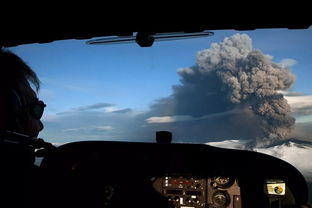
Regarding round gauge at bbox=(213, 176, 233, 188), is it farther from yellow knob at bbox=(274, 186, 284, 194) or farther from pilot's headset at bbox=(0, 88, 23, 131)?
pilot's headset at bbox=(0, 88, 23, 131)

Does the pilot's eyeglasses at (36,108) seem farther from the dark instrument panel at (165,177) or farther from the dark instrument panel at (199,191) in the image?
the dark instrument panel at (199,191)

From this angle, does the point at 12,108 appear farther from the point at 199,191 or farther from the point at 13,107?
the point at 199,191

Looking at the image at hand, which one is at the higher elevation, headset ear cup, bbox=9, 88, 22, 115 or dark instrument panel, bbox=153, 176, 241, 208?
headset ear cup, bbox=9, 88, 22, 115

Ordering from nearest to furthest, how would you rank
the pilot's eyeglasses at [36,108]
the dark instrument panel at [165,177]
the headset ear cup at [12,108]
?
the headset ear cup at [12,108] → the pilot's eyeglasses at [36,108] → the dark instrument panel at [165,177]

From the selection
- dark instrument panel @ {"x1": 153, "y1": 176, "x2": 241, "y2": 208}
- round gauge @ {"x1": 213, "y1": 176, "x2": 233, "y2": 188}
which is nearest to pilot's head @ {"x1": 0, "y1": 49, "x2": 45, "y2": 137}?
dark instrument panel @ {"x1": 153, "y1": 176, "x2": 241, "y2": 208}

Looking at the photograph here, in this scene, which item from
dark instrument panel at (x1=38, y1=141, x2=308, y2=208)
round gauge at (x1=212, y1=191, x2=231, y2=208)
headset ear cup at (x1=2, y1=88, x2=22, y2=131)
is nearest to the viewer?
headset ear cup at (x1=2, y1=88, x2=22, y2=131)

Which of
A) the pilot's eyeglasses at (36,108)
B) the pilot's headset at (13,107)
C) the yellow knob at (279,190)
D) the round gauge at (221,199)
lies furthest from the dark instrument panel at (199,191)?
the pilot's headset at (13,107)

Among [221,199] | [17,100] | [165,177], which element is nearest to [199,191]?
[221,199]
